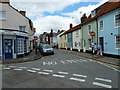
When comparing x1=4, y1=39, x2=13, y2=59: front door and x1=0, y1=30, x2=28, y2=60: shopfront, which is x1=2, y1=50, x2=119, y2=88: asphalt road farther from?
x1=4, y1=39, x2=13, y2=59: front door

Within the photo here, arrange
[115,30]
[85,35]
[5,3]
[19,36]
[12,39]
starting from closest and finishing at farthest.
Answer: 1. [115,30]
2. [12,39]
3. [19,36]
4. [5,3]
5. [85,35]

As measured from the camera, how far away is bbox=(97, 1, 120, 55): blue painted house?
14766 millimetres

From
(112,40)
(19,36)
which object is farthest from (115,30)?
(19,36)

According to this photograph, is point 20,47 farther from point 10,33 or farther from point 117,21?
point 117,21

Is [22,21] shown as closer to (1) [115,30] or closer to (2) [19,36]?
(2) [19,36]

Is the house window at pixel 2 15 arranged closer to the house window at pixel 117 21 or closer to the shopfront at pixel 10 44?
the shopfront at pixel 10 44

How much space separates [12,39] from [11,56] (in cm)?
232

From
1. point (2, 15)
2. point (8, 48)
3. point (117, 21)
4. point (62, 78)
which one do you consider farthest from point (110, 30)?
point (2, 15)

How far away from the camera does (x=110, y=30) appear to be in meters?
16.0

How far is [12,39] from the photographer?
667 inches

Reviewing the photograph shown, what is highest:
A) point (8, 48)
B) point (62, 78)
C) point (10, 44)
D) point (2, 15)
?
point (2, 15)

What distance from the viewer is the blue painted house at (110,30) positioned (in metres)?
14.8

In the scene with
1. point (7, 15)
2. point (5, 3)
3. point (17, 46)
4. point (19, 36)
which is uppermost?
point (5, 3)

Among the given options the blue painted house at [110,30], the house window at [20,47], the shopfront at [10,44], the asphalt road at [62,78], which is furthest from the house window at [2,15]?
the blue painted house at [110,30]
